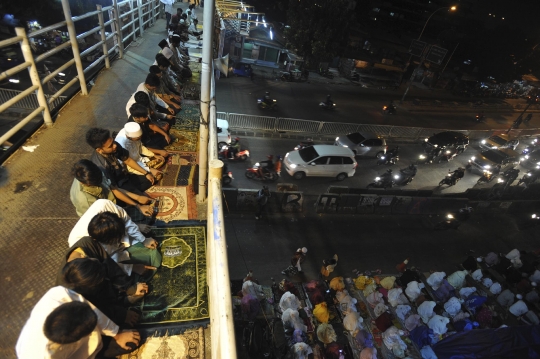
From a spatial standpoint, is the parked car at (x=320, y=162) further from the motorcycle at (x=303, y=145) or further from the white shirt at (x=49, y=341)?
the white shirt at (x=49, y=341)

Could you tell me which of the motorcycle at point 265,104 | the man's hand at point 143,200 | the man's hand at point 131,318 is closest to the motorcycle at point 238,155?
the motorcycle at point 265,104

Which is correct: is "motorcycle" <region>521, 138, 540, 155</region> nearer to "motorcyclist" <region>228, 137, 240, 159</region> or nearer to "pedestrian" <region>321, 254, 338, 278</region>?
"pedestrian" <region>321, 254, 338, 278</region>

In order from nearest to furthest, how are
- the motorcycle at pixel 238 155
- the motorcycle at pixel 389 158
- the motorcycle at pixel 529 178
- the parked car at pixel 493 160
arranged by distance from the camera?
the motorcycle at pixel 238 155 → the motorcycle at pixel 389 158 → the motorcycle at pixel 529 178 → the parked car at pixel 493 160

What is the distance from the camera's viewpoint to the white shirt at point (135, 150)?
4.67m

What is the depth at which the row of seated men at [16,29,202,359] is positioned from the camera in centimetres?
217

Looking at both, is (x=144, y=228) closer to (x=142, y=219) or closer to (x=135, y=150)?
(x=142, y=219)

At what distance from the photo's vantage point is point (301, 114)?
22.2m

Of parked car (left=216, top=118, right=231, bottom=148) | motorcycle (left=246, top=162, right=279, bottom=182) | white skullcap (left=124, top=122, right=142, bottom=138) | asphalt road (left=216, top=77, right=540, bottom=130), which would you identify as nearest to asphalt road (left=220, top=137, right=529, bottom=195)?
motorcycle (left=246, top=162, right=279, bottom=182)

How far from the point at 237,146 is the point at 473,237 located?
12.9 metres

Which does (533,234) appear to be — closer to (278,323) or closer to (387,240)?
(387,240)

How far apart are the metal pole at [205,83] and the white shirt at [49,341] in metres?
2.28

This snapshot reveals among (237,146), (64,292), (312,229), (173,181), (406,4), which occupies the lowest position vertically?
(312,229)

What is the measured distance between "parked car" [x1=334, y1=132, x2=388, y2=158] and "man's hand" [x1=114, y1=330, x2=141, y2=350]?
1620 cm

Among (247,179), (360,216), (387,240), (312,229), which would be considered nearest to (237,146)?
(247,179)
